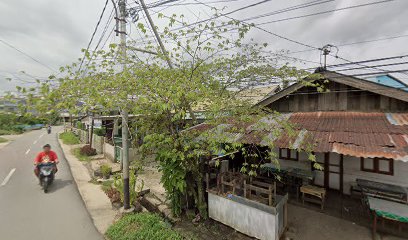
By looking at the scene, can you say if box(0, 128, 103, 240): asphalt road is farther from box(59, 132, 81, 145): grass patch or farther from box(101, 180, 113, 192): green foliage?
box(59, 132, 81, 145): grass patch

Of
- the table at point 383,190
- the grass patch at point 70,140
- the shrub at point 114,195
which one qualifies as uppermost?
the table at point 383,190

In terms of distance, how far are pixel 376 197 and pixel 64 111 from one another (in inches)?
337

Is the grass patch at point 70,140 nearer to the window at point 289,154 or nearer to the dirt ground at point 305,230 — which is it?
the dirt ground at point 305,230

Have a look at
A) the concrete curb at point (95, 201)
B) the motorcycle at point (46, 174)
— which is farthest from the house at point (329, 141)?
the motorcycle at point (46, 174)

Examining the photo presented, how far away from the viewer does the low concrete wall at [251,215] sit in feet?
16.0

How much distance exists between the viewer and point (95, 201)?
725 cm

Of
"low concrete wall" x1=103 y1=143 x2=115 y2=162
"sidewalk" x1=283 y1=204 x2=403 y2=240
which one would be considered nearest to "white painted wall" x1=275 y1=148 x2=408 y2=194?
"sidewalk" x1=283 y1=204 x2=403 y2=240

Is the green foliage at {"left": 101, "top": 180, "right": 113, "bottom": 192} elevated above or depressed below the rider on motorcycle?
below

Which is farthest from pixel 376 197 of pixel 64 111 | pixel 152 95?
pixel 64 111

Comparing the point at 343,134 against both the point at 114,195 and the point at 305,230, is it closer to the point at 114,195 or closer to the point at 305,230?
the point at 305,230

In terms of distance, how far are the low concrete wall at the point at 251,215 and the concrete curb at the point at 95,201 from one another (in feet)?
10.4

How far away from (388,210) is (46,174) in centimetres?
1174

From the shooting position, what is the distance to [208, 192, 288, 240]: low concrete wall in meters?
4.88

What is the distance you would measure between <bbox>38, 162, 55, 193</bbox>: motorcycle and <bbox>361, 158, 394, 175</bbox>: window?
41.5 ft
